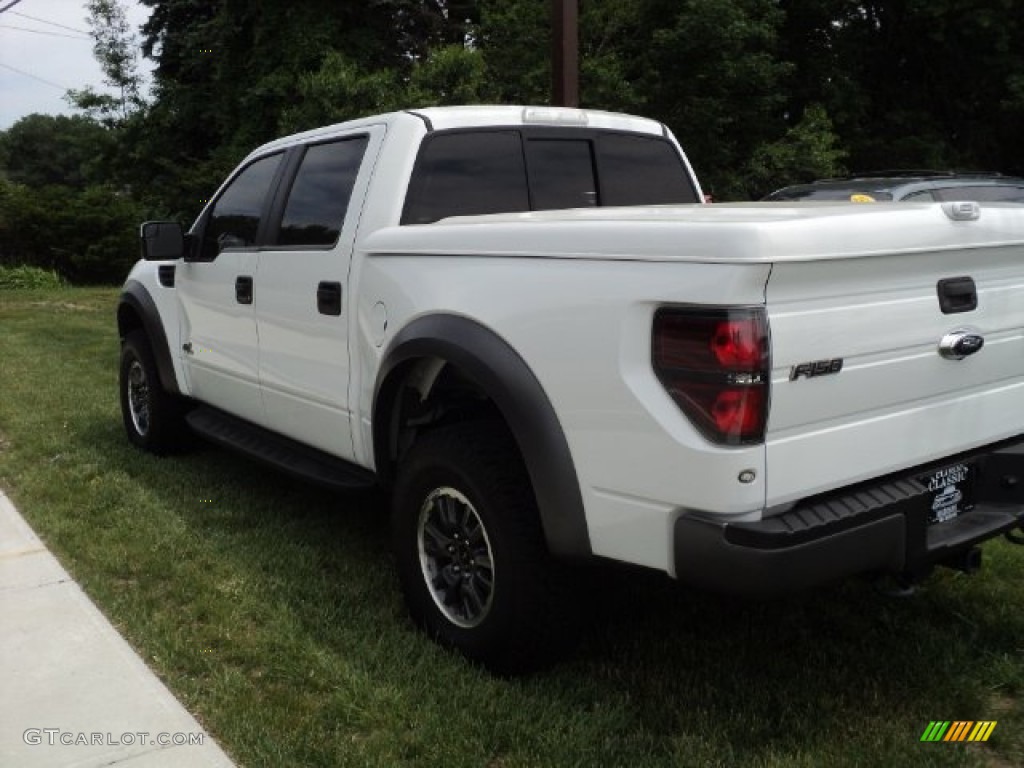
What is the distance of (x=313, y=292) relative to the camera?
13.2 feet

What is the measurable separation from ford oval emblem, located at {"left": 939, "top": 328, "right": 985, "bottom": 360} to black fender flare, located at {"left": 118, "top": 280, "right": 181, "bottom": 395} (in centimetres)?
421

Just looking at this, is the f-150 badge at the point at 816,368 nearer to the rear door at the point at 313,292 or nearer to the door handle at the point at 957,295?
the door handle at the point at 957,295

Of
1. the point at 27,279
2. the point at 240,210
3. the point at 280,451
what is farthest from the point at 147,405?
the point at 27,279

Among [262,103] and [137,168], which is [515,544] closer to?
[262,103]

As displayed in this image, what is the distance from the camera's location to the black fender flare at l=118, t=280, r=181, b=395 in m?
5.64

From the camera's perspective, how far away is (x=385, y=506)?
5164 mm

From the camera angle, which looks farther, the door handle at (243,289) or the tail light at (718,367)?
the door handle at (243,289)

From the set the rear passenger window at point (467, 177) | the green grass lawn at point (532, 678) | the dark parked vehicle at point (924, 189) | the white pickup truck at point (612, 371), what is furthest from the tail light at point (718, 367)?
the dark parked vehicle at point (924, 189)

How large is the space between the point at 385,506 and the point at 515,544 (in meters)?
2.30

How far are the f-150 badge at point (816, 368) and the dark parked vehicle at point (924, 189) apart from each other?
18.2 feet

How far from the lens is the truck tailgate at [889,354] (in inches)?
96.5

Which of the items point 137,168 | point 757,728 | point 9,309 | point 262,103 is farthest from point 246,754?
point 137,168

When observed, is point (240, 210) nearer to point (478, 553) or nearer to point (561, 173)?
point (561, 173)

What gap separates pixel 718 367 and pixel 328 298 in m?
1.98
